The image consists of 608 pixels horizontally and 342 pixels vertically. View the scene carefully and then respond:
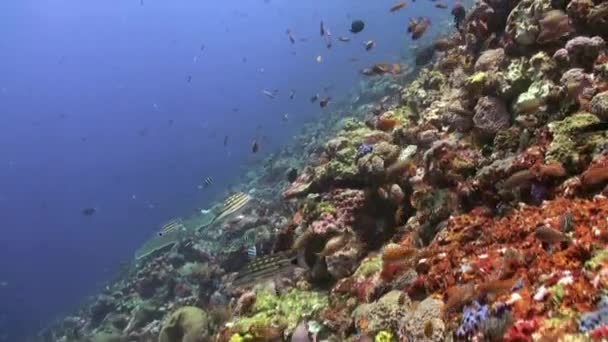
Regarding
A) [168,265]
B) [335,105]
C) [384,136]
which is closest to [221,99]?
[335,105]

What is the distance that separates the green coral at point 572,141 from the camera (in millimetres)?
5039

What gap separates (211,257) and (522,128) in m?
11.6

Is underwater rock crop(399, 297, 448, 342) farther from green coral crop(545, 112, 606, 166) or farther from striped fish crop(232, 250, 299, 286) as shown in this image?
striped fish crop(232, 250, 299, 286)

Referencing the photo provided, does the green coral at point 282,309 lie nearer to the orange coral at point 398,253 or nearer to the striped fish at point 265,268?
the striped fish at point 265,268

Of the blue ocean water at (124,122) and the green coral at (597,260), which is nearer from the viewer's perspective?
the green coral at (597,260)

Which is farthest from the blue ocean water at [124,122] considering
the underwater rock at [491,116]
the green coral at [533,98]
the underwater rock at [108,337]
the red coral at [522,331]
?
the red coral at [522,331]

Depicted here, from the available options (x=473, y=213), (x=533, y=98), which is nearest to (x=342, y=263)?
(x=473, y=213)

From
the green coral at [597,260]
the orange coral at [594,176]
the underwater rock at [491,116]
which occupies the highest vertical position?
the underwater rock at [491,116]

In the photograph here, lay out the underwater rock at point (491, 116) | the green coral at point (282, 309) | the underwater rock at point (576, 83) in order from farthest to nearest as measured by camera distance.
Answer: the underwater rock at point (491, 116)
the green coral at point (282, 309)
the underwater rock at point (576, 83)

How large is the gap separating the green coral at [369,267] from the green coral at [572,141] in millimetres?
2250

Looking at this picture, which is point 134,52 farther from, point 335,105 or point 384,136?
point 384,136

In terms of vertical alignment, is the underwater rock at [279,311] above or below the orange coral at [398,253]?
below

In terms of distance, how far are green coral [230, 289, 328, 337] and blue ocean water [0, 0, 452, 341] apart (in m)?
15.8

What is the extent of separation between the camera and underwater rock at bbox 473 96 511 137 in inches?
262
